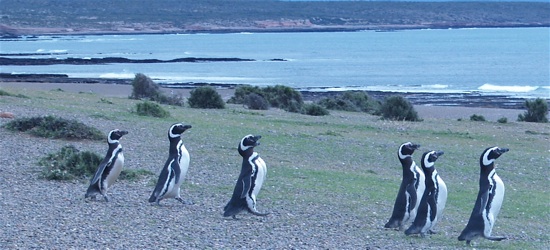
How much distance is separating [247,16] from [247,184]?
538ft

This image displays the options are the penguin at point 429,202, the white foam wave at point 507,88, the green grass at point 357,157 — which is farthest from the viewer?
the white foam wave at point 507,88

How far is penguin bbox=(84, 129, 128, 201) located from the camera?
11812mm

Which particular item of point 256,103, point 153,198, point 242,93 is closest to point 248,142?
point 153,198

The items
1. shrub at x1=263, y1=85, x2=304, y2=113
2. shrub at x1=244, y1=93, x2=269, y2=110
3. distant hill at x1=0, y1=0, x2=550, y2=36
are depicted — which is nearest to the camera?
shrub at x1=244, y1=93, x2=269, y2=110

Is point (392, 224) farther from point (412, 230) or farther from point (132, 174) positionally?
point (132, 174)

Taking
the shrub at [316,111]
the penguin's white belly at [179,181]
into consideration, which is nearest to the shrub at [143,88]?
the shrub at [316,111]

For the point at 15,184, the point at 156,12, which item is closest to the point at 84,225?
the point at 15,184

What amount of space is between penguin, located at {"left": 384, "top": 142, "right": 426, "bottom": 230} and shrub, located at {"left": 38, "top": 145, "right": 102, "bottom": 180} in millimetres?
4913

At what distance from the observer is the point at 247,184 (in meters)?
11.2

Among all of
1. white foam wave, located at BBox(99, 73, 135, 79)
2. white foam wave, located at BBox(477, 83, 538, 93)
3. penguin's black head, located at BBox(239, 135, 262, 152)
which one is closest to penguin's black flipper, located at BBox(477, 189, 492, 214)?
penguin's black head, located at BBox(239, 135, 262, 152)

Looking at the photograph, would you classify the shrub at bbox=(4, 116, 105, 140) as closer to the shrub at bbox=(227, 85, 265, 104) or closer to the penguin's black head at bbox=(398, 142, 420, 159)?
the penguin's black head at bbox=(398, 142, 420, 159)

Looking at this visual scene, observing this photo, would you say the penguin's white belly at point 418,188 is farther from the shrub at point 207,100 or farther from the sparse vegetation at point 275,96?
the sparse vegetation at point 275,96

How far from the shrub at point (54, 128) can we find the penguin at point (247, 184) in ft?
22.6

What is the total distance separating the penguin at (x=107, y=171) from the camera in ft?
38.8
